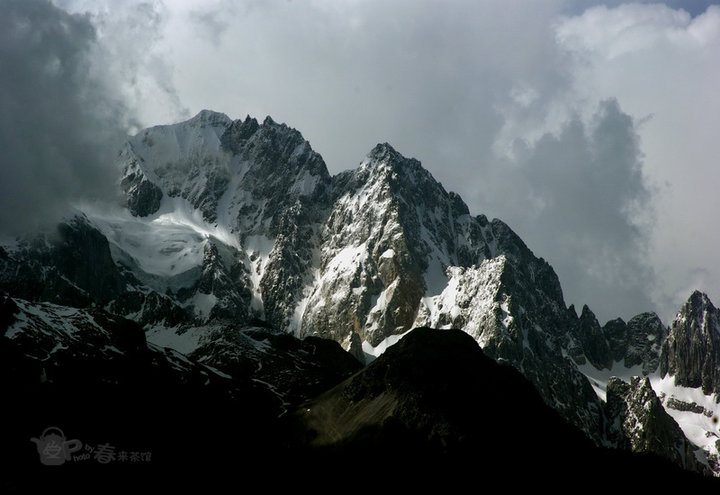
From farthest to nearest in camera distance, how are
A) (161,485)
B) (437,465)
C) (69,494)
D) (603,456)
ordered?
1. (603,456)
2. (437,465)
3. (161,485)
4. (69,494)

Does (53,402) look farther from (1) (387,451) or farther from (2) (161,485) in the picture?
(1) (387,451)

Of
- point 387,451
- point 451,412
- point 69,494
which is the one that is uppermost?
point 451,412

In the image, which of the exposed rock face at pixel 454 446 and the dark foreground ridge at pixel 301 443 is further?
the exposed rock face at pixel 454 446

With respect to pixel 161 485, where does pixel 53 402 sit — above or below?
above

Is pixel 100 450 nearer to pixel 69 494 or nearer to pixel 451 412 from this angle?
pixel 69 494

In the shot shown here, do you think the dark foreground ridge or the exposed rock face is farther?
the exposed rock face

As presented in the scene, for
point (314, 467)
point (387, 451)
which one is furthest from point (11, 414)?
point (387, 451)

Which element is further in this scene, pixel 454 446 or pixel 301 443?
pixel 301 443

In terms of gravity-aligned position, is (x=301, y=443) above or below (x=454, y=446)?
below

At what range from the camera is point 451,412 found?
18638cm

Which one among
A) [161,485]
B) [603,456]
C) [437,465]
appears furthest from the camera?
[603,456]

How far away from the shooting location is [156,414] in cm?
18912

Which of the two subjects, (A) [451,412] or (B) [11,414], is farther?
(A) [451,412]

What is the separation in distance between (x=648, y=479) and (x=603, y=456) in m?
13.3
